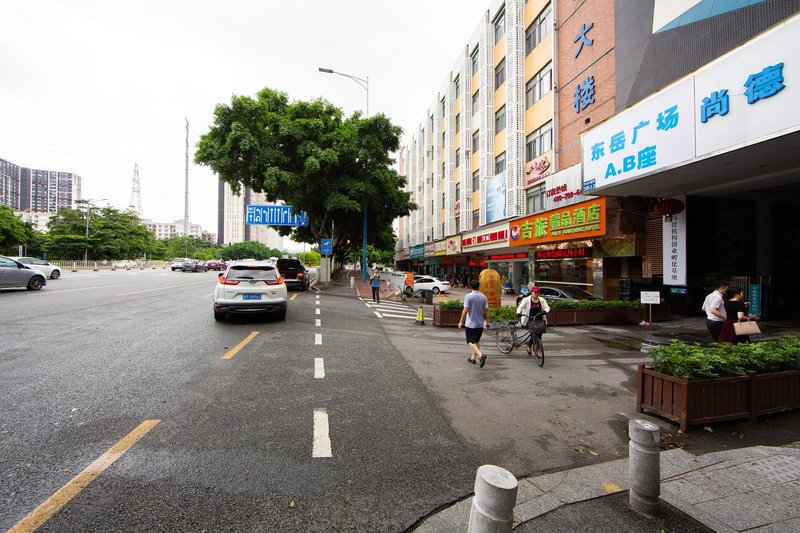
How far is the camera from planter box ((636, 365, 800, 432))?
4.32 metres

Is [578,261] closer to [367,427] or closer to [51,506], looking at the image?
[367,427]

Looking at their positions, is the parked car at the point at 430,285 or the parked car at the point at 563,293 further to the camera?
the parked car at the point at 430,285

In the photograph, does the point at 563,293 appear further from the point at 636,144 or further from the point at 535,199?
the point at 535,199

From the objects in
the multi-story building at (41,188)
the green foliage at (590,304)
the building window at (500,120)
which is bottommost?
the green foliage at (590,304)

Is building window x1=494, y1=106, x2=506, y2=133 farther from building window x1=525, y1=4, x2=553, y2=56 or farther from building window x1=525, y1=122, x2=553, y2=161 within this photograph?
building window x1=525, y1=4, x2=553, y2=56

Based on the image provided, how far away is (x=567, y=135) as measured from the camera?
757 inches

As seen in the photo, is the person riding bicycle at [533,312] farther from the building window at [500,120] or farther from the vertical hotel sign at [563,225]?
the building window at [500,120]

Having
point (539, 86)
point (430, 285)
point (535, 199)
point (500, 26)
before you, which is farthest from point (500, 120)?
point (430, 285)

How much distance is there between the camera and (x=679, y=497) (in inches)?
118

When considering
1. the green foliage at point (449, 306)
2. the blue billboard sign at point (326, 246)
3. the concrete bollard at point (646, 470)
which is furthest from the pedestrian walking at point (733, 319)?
the blue billboard sign at point (326, 246)

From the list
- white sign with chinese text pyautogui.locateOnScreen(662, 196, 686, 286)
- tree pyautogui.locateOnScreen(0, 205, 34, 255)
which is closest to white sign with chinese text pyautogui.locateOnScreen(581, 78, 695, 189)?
white sign with chinese text pyautogui.locateOnScreen(662, 196, 686, 286)

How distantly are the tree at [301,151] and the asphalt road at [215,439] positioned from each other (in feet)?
50.8

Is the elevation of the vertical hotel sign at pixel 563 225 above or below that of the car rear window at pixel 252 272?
above

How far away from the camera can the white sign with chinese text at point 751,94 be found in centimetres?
734
